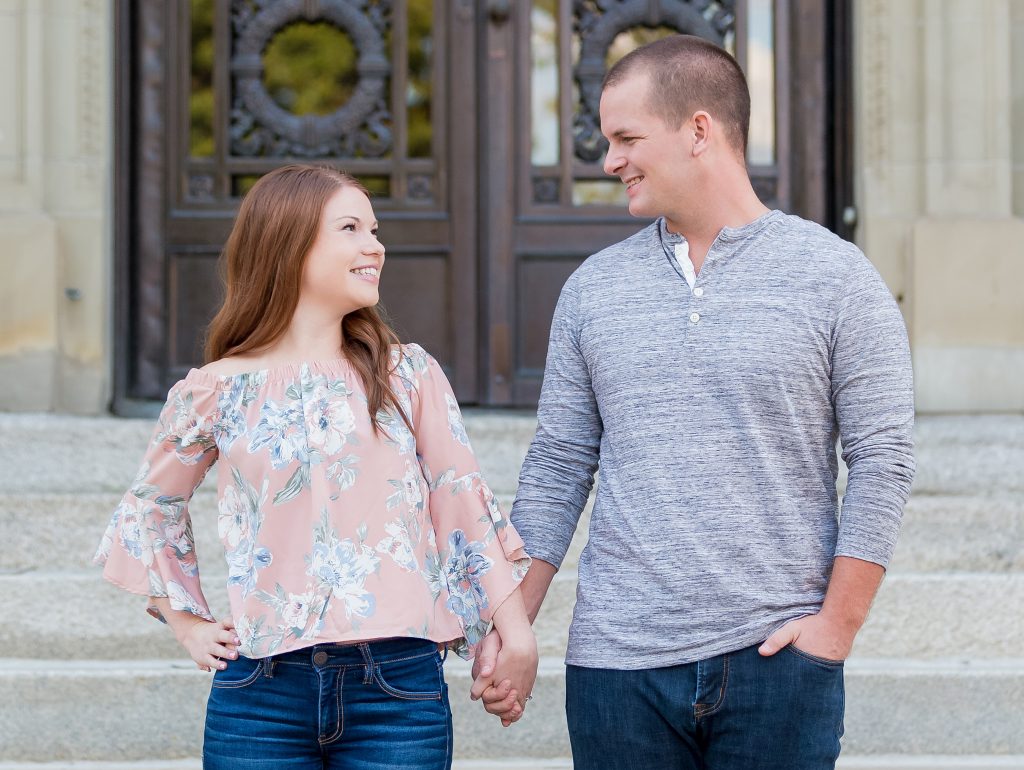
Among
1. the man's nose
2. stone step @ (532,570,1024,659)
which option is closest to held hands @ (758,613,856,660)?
the man's nose

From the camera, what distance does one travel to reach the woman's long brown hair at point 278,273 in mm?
2375

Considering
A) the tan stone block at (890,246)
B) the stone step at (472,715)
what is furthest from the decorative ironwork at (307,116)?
the stone step at (472,715)

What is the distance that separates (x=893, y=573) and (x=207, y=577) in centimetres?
213

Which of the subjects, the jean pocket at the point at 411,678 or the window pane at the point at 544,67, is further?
the window pane at the point at 544,67

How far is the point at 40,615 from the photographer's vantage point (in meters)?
4.02

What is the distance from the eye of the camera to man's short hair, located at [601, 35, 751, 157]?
2.34 meters

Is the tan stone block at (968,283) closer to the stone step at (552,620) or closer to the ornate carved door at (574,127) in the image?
the ornate carved door at (574,127)

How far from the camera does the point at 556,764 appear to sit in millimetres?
3701

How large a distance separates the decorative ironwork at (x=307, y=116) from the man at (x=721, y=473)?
12.9 ft

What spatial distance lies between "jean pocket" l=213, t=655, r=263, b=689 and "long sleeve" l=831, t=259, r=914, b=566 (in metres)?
0.96

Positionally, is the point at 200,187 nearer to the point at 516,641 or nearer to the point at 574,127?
the point at 574,127

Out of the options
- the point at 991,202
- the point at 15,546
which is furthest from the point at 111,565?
the point at 991,202

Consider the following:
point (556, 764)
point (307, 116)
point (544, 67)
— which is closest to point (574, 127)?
point (544, 67)

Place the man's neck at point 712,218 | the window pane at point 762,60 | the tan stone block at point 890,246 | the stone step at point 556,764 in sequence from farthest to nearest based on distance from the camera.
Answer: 1. the window pane at point 762,60
2. the tan stone block at point 890,246
3. the stone step at point 556,764
4. the man's neck at point 712,218
